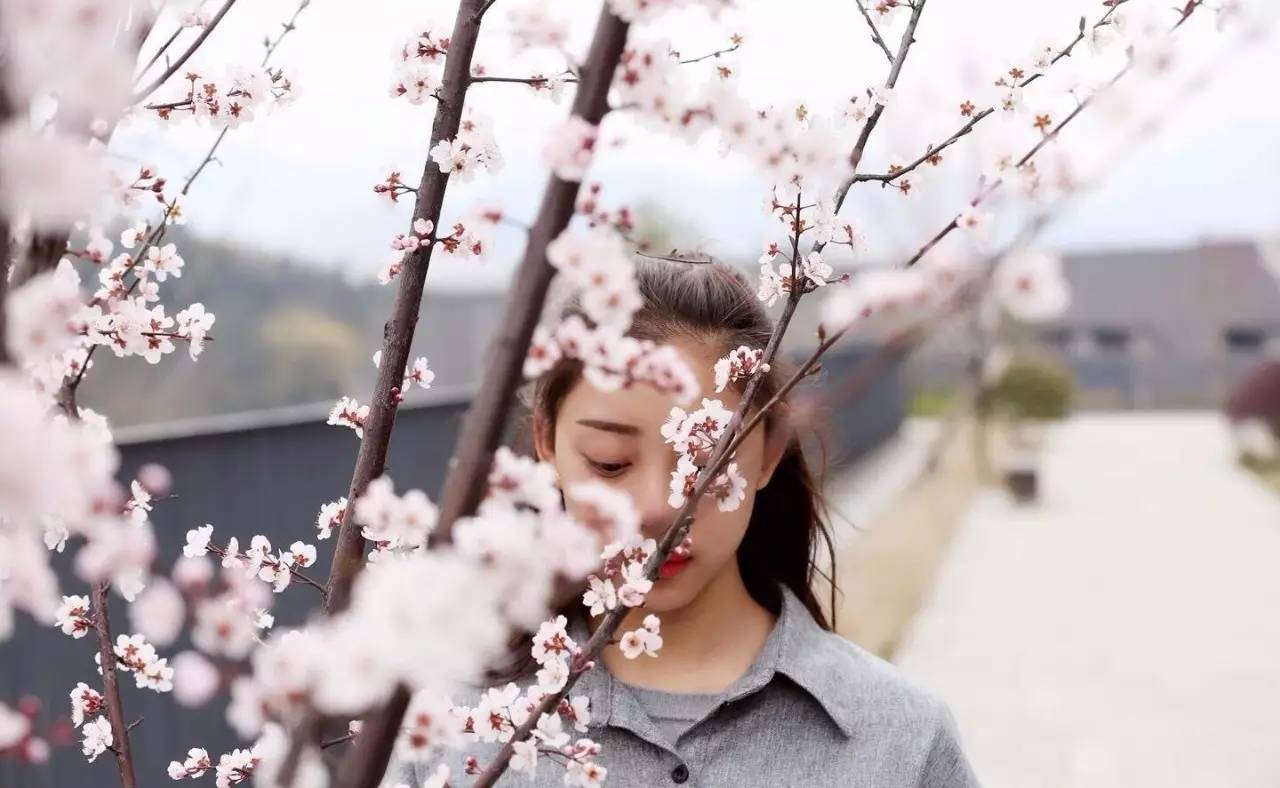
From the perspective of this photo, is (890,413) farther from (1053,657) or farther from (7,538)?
(7,538)

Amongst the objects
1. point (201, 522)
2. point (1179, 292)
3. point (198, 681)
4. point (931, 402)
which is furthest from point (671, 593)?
point (1179, 292)

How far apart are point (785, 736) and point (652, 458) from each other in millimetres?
366

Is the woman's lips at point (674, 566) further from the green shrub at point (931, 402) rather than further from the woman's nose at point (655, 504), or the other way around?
the green shrub at point (931, 402)

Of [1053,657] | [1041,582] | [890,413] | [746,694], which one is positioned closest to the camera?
[746,694]

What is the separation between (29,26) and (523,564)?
0.75ft

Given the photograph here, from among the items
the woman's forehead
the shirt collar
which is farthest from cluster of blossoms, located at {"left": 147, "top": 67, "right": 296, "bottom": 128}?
the shirt collar

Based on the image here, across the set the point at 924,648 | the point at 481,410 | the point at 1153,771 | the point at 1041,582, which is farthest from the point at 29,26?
the point at 1041,582

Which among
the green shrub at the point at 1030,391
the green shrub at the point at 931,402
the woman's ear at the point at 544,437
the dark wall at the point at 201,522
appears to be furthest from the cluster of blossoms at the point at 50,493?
the green shrub at the point at 931,402

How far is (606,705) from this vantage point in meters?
1.24

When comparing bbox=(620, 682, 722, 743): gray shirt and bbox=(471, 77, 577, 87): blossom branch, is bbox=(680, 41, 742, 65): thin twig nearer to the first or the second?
bbox=(471, 77, 577, 87): blossom branch

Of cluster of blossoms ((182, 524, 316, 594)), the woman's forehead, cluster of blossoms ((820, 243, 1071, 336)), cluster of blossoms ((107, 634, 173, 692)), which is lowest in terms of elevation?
cluster of blossoms ((107, 634, 173, 692))

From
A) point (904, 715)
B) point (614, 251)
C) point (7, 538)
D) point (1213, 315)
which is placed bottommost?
point (1213, 315)

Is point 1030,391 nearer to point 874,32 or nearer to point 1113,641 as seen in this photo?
point 1113,641

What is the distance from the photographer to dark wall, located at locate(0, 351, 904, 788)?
92.0 inches
